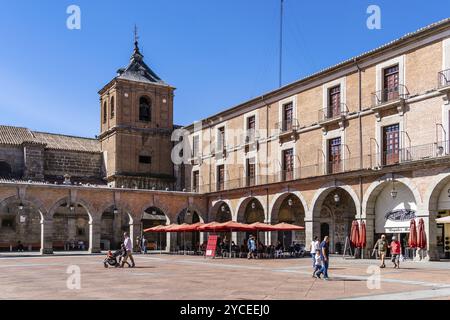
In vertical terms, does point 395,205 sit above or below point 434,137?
below

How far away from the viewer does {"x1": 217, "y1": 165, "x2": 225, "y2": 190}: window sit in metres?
45.3

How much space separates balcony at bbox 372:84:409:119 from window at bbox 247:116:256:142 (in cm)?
1237

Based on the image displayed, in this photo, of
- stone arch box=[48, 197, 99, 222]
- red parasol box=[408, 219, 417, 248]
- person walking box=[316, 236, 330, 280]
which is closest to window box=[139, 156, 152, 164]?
stone arch box=[48, 197, 99, 222]

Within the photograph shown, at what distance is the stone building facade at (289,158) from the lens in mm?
28516

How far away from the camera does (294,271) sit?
22.0 metres

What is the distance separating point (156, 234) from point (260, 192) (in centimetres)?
1630

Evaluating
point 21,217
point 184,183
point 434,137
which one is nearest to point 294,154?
point 434,137

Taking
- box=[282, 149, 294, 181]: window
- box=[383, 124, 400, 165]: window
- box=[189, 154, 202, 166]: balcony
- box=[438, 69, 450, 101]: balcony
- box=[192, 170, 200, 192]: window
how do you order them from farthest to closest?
box=[192, 170, 200, 192]: window < box=[189, 154, 202, 166]: balcony < box=[282, 149, 294, 181]: window < box=[383, 124, 400, 165]: window < box=[438, 69, 450, 101]: balcony

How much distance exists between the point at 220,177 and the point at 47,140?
18.7 meters

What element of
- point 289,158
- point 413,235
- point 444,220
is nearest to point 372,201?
point 413,235

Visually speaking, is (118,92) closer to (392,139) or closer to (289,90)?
(289,90)

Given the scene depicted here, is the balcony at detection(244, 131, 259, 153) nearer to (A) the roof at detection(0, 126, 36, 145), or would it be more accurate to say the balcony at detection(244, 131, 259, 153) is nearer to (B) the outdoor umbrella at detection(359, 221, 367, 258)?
(B) the outdoor umbrella at detection(359, 221, 367, 258)

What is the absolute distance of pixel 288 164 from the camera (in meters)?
38.7
